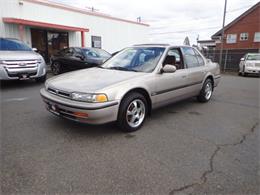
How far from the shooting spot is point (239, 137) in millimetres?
3424

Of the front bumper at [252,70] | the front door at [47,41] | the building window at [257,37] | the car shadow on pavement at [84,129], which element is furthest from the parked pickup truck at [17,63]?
the building window at [257,37]

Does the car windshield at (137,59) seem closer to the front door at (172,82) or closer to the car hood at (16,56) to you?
the front door at (172,82)

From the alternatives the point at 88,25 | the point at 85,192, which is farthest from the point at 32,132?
the point at 88,25

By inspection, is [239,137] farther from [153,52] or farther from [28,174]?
[28,174]

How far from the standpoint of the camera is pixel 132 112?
138 inches

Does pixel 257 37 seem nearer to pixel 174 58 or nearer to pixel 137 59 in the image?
pixel 174 58

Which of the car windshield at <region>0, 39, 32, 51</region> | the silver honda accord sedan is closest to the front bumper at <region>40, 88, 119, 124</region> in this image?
the silver honda accord sedan

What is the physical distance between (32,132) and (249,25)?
110ft

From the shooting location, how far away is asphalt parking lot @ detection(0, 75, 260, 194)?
2.17 metres

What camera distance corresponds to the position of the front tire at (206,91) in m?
5.40

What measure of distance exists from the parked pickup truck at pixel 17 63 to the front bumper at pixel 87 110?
411 centimetres

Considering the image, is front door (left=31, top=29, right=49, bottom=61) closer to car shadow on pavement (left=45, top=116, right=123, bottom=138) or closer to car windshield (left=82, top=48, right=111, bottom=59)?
car windshield (left=82, top=48, right=111, bottom=59)

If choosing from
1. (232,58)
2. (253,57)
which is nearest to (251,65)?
(253,57)

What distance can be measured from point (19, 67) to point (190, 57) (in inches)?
207
